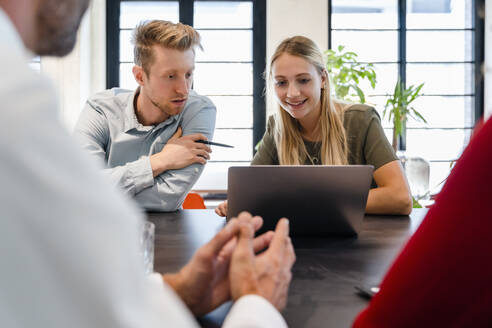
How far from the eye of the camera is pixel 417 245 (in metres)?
0.48

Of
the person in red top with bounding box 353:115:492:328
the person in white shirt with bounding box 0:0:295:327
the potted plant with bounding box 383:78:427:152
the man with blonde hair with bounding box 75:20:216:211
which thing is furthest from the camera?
the potted plant with bounding box 383:78:427:152

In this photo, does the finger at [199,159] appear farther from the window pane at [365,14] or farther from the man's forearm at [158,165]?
the window pane at [365,14]

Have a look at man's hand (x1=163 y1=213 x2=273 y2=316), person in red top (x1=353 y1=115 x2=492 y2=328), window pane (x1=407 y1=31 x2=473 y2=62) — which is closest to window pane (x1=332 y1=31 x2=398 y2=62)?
window pane (x1=407 y1=31 x2=473 y2=62)

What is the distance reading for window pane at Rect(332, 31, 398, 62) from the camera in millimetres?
5973

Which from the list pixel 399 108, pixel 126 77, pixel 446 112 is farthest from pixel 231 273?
pixel 446 112

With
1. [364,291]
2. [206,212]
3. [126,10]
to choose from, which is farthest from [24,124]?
[126,10]

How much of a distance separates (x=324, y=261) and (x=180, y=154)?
0.99m

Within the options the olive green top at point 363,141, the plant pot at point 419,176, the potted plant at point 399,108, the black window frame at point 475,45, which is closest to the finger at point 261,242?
the olive green top at point 363,141

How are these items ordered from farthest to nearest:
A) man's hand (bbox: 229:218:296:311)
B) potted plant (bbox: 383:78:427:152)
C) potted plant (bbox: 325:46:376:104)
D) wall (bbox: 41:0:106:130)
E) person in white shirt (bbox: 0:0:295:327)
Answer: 1. wall (bbox: 41:0:106:130)
2. potted plant (bbox: 325:46:376:104)
3. potted plant (bbox: 383:78:427:152)
4. man's hand (bbox: 229:218:296:311)
5. person in white shirt (bbox: 0:0:295:327)

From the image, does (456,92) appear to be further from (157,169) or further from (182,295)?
(182,295)

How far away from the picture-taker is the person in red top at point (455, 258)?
0.44 m

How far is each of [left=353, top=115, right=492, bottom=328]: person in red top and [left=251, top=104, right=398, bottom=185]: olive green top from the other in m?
1.42

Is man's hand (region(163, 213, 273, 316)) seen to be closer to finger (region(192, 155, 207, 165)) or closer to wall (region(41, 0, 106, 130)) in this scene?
finger (region(192, 155, 207, 165))

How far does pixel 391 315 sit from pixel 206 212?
125 cm
